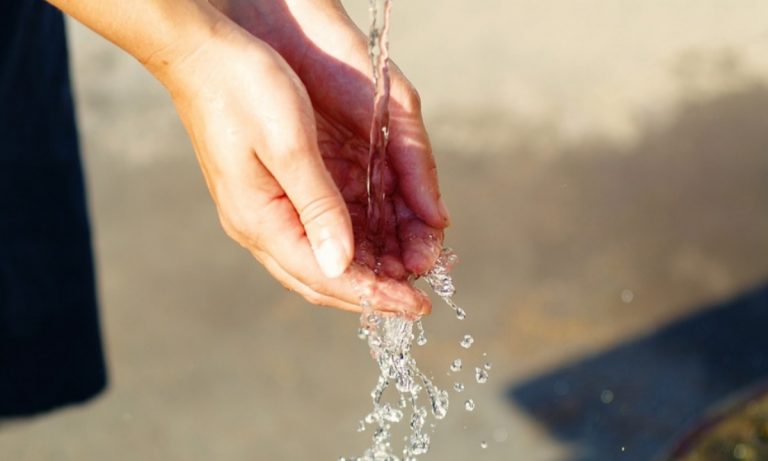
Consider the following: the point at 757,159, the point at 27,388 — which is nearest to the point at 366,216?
the point at 27,388

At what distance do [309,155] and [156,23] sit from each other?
0.23 meters

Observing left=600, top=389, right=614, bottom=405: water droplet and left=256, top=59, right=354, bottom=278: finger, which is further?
left=600, top=389, right=614, bottom=405: water droplet

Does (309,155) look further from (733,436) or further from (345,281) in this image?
(733,436)

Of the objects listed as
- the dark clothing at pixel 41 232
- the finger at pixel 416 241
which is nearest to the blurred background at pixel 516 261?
the dark clothing at pixel 41 232

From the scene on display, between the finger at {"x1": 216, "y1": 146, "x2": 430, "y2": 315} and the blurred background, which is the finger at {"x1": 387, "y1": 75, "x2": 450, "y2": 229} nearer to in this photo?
the finger at {"x1": 216, "y1": 146, "x2": 430, "y2": 315}

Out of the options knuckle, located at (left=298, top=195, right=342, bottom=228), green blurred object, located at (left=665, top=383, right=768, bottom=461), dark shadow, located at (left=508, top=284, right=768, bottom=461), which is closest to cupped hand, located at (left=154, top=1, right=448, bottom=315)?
knuckle, located at (left=298, top=195, right=342, bottom=228)

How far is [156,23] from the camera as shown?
118cm

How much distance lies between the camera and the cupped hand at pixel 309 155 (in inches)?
46.2

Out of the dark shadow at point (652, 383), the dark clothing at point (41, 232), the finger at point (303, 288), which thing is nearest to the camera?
the finger at point (303, 288)

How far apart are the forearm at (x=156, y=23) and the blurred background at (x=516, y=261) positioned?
1204mm

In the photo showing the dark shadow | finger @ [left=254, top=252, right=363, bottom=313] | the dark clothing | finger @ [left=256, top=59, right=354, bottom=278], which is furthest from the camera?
the dark shadow

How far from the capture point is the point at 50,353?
2031 millimetres

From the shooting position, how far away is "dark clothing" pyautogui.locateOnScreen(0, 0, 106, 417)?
177cm

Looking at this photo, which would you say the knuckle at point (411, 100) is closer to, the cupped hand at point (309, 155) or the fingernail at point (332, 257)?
the cupped hand at point (309, 155)
